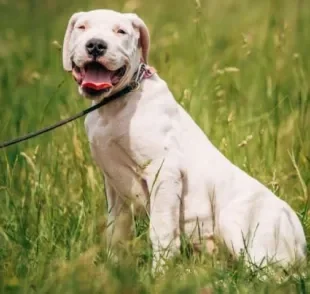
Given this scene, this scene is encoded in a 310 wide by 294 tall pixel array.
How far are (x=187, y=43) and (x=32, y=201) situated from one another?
3.51 meters

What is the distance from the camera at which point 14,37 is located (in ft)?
32.2

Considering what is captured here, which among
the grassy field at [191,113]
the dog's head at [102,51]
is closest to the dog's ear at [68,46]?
the dog's head at [102,51]

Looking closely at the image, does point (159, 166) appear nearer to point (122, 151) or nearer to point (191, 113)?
point (122, 151)

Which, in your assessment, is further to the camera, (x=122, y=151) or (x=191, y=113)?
(x=191, y=113)

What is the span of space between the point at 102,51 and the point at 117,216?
3.03 ft

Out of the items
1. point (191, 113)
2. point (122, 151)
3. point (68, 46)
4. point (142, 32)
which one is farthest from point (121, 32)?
point (191, 113)

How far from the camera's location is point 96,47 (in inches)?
200

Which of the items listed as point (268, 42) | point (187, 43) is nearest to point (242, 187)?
point (268, 42)

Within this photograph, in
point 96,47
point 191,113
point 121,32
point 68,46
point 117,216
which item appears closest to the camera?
point 96,47

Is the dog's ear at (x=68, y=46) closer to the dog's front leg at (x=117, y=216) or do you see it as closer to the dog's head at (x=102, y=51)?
the dog's head at (x=102, y=51)

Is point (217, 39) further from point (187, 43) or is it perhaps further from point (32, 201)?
point (32, 201)

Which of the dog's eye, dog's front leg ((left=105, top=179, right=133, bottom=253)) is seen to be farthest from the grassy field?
the dog's eye

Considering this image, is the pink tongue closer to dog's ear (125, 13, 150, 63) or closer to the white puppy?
the white puppy

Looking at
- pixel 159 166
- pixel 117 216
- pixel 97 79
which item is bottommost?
pixel 117 216
